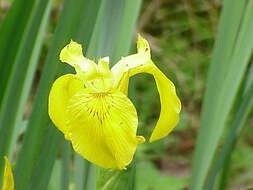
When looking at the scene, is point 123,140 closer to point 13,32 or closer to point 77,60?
point 77,60

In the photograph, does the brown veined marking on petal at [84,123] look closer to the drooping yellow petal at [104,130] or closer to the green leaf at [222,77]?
the drooping yellow petal at [104,130]

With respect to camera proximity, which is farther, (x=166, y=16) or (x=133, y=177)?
(x=166, y=16)

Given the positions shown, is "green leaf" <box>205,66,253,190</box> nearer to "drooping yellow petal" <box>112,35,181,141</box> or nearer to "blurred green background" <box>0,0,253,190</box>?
"drooping yellow petal" <box>112,35,181,141</box>

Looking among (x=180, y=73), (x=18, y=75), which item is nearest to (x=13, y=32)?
(x=18, y=75)

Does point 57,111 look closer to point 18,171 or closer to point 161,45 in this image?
point 18,171

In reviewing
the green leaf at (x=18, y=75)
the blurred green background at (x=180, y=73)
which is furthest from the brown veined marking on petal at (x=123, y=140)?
the blurred green background at (x=180, y=73)

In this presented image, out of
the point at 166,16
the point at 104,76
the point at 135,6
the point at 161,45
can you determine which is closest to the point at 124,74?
the point at 104,76
